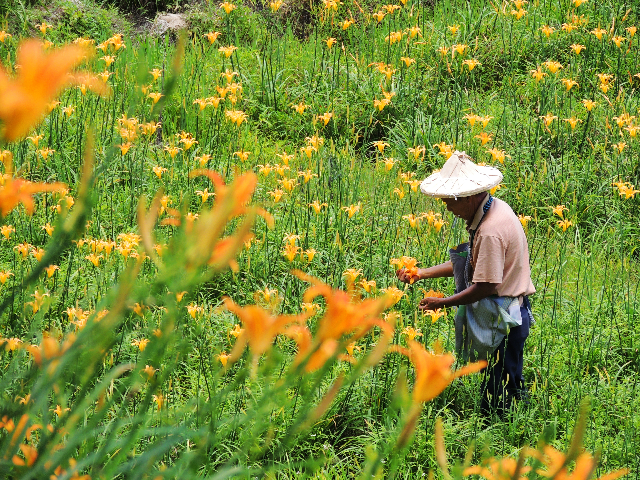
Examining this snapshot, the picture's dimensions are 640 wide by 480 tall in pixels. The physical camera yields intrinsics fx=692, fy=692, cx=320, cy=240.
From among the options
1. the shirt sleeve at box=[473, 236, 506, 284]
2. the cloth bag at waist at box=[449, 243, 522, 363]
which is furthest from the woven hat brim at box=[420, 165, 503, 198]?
the cloth bag at waist at box=[449, 243, 522, 363]

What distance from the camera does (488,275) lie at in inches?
115

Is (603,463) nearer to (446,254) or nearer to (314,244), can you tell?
(446,254)

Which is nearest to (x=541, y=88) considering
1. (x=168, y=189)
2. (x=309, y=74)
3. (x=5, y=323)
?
(x=309, y=74)

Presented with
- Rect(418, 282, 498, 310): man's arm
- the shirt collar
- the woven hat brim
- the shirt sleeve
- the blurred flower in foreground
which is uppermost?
the blurred flower in foreground

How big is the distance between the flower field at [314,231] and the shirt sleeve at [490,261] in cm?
23

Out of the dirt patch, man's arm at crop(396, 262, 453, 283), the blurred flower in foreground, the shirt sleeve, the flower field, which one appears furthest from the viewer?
the dirt patch

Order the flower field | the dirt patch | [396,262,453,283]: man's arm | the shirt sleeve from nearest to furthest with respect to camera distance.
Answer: the flower field, the shirt sleeve, [396,262,453,283]: man's arm, the dirt patch

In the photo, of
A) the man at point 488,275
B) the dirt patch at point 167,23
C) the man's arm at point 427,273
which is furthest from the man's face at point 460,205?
the dirt patch at point 167,23

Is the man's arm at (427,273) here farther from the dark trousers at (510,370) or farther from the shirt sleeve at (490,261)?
the dark trousers at (510,370)

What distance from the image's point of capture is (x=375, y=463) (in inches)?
30.4

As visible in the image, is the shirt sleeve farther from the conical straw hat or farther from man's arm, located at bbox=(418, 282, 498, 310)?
the conical straw hat

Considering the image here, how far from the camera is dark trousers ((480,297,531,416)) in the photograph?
3.08m

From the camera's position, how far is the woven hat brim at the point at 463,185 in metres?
2.98

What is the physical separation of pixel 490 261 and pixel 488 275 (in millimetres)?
60
